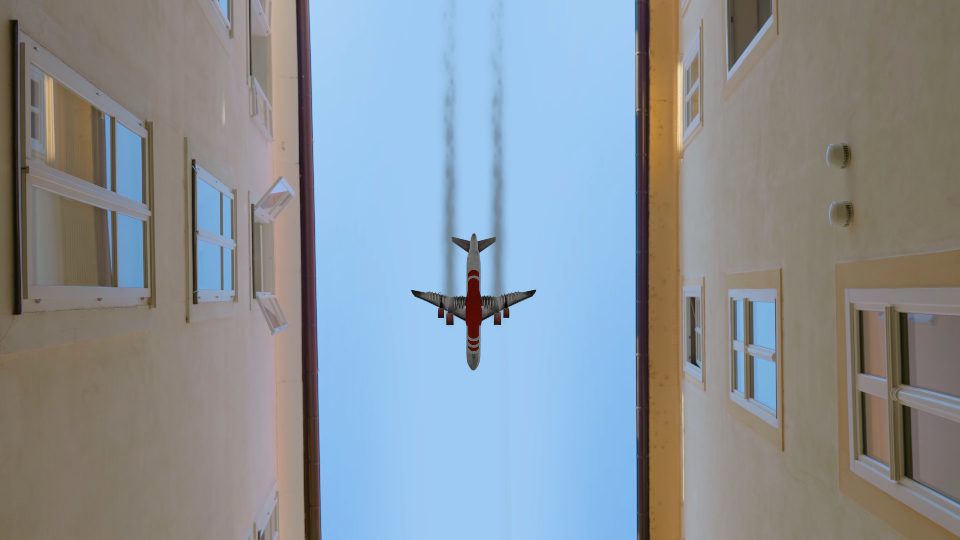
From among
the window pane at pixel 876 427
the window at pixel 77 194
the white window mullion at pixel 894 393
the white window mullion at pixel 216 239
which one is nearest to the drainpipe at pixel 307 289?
the white window mullion at pixel 216 239

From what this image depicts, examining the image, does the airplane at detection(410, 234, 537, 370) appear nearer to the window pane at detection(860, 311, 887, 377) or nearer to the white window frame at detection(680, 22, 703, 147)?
the white window frame at detection(680, 22, 703, 147)

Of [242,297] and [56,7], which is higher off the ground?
[56,7]

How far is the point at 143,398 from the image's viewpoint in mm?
5523

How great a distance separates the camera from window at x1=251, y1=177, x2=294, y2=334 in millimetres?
10484

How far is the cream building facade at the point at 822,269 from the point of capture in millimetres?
4324

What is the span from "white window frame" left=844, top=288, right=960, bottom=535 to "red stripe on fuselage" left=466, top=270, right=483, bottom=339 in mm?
8882

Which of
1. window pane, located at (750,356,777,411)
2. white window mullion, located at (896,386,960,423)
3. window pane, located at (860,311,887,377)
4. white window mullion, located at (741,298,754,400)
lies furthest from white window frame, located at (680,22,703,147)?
white window mullion, located at (896,386,960,423)

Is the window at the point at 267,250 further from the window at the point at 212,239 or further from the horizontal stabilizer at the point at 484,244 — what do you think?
the horizontal stabilizer at the point at 484,244

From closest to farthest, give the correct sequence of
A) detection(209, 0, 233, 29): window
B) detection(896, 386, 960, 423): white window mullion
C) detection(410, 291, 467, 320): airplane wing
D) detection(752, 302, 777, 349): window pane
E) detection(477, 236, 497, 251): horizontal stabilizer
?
detection(896, 386, 960, 423): white window mullion
detection(752, 302, 777, 349): window pane
detection(209, 0, 233, 29): window
detection(477, 236, 497, 251): horizontal stabilizer
detection(410, 291, 467, 320): airplane wing

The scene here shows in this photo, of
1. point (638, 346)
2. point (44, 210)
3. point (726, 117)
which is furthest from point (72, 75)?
point (638, 346)

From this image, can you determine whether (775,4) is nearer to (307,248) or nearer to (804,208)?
(804,208)

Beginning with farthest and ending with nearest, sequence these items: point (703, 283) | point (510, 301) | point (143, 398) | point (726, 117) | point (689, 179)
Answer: point (510, 301), point (689, 179), point (703, 283), point (726, 117), point (143, 398)

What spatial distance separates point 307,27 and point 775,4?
327 inches

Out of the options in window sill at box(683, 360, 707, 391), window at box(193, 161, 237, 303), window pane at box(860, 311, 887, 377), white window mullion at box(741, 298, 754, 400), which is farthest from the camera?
window sill at box(683, 360, 707, 391)
